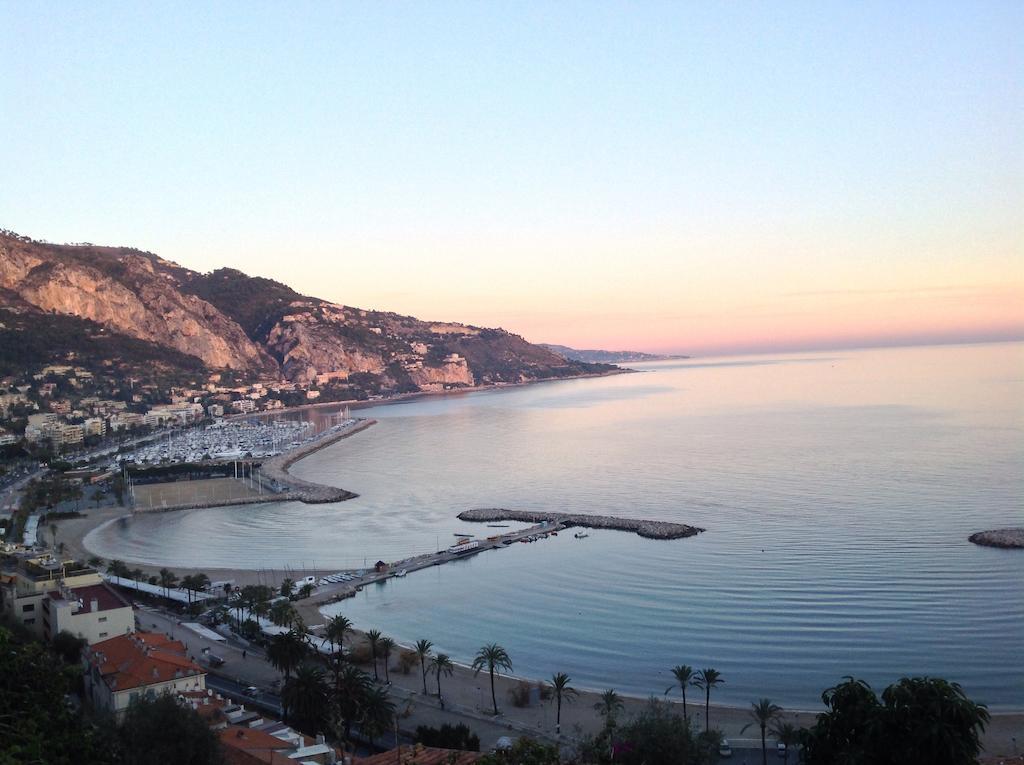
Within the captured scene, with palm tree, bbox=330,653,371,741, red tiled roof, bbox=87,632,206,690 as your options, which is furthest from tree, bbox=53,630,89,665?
palm tree, bbox=330,653,371,741

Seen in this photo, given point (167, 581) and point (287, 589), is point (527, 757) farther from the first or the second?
point (167, 581)

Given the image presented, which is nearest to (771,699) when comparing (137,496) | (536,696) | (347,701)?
(536,696)

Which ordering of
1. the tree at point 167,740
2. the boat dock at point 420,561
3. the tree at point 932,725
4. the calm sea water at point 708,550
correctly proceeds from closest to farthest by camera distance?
the tree at point 932,725, the tree at point 167,740, the calm sea water at point 708,550, the boat dock at point 420,561

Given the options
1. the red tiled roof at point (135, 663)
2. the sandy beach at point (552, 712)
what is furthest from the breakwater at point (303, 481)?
the red tiled roof at point (135, 663)

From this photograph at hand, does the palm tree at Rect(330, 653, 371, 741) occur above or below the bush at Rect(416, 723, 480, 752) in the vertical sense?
above

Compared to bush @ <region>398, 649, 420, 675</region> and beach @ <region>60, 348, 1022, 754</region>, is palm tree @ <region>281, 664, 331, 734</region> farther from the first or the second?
bush @ <region>398, 649, 420, 675</region>

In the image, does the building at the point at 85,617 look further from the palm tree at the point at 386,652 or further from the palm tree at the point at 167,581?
the palm tree at the point at 167,581

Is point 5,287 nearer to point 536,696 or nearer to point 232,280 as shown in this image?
point 232,280

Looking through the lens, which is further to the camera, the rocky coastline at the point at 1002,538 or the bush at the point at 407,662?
the rocky coastline at the point at 1002,538
